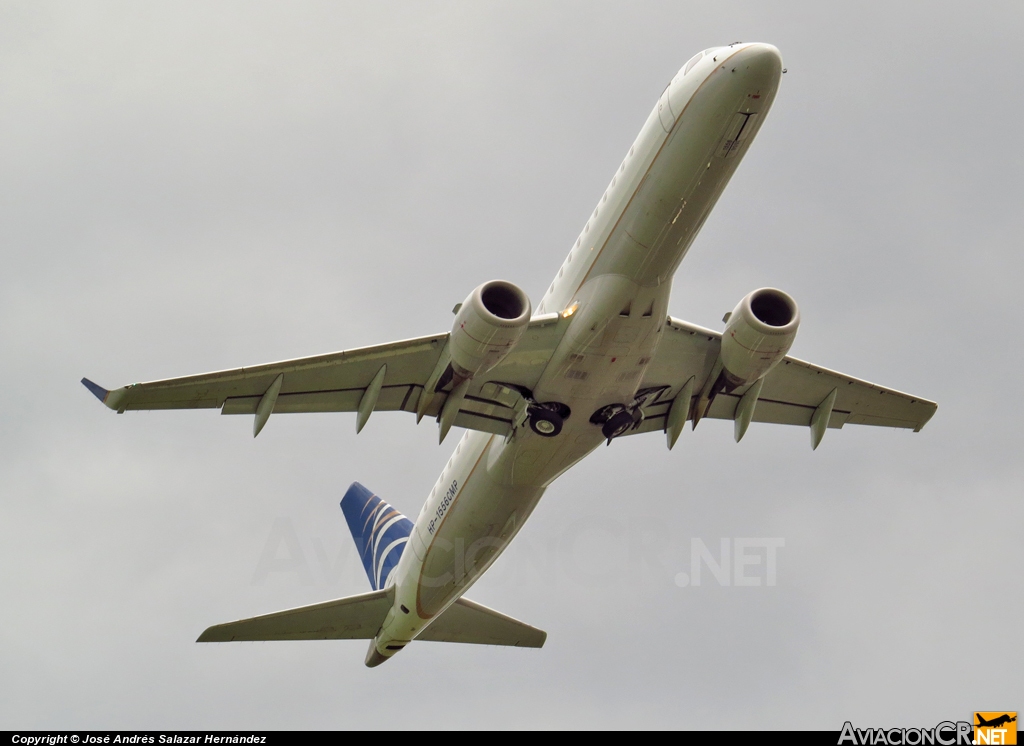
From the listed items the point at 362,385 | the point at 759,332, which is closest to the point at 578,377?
the point at 759,332

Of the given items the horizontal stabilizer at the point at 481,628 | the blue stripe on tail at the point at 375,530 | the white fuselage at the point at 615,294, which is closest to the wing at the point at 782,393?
the white fuselage at the point at 615,294

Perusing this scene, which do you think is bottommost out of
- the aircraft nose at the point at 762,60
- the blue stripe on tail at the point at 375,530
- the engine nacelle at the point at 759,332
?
the blue stripe on tail at the point at 375,530

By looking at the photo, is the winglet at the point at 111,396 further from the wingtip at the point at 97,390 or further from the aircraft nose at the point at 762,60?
the aircraft nose at the point at 762,60

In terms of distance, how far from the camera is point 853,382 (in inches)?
1126

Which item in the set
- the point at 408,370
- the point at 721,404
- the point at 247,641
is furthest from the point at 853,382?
the point at 247,641

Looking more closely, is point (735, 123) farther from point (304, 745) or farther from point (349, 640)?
point (349, 640)

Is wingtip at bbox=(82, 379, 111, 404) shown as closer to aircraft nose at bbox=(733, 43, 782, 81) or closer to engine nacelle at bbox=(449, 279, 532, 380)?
engine nacelle at bbox=(449, 279, 532, 380)

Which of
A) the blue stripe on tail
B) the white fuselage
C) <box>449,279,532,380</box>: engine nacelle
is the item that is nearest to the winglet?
<box>449,279,532,380</box>: engine nacelle

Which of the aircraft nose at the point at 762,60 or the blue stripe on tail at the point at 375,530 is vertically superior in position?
the aircraft nose at the point at 762,60

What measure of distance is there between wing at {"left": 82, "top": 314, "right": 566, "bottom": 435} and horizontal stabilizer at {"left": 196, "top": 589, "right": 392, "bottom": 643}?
7287mm

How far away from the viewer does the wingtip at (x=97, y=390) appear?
2073 centimetres

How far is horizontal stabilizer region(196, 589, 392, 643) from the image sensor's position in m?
29.8

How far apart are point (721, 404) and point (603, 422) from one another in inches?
171

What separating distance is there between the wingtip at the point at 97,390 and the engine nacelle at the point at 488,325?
676cm
